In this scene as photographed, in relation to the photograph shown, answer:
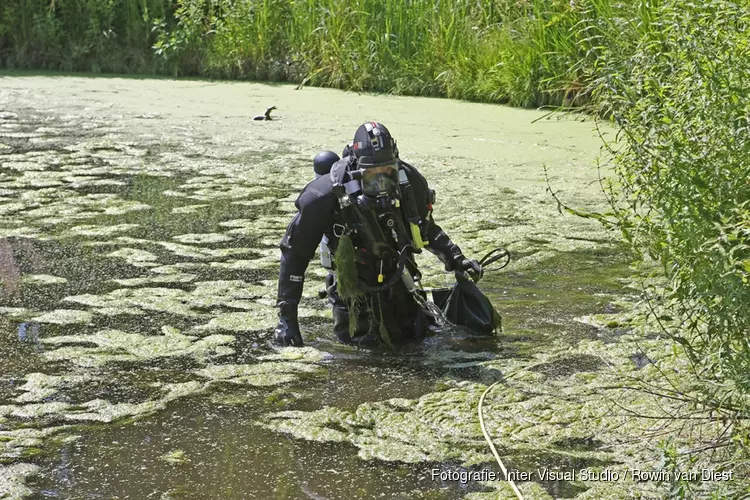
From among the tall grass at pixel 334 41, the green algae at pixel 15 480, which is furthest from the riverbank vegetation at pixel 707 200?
the tall grass at pixel 334 41

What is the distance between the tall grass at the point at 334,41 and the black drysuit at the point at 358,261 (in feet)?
11.4

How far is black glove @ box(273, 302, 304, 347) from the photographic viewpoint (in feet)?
14.5

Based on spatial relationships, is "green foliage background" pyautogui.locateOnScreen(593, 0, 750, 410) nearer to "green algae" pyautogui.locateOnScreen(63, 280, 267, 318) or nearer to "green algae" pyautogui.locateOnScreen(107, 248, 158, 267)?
"green algae" pyautogui.locateOnScreen(63, 280, 267, 318)

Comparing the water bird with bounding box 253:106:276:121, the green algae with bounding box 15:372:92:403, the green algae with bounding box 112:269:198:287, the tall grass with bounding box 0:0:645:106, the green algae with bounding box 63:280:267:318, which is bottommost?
the green algae with bounding box 15:372:92:403

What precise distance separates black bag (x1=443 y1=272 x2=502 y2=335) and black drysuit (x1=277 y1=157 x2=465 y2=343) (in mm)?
109

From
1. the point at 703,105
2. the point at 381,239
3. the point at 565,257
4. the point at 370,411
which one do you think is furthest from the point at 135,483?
the point at 565,257

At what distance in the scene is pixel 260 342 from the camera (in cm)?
455

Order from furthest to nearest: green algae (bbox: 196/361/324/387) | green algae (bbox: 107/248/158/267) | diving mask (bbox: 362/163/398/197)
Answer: green algae (bbox: 107/248/158/267)
diving mask (bbox: 362/163/398/197)
green algae (bbox: 196/361/324/387)

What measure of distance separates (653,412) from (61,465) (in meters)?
1.91

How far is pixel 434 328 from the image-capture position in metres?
4.68

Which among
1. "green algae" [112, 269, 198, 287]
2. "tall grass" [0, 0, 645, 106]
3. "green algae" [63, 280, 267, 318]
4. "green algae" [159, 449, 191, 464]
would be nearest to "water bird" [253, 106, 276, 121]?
"tall grass" [0, 0, 645, 106]

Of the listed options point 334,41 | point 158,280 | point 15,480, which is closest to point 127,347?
point 158,280

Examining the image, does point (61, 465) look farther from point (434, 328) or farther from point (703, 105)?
point (703, 105)

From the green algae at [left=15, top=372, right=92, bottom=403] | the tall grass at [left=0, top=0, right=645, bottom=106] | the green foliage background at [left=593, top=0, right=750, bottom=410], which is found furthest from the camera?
the tall grass at [left=0, top=0, right=645, bottom=106]
